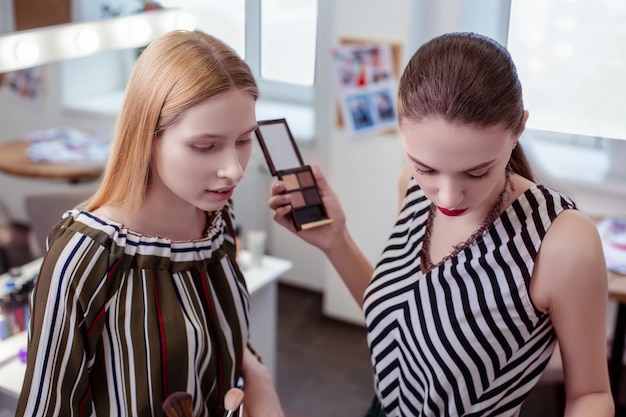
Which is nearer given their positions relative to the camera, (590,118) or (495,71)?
(495,71)

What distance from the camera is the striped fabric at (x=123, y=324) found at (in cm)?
106

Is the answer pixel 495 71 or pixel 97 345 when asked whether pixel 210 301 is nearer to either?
pixel 97 345

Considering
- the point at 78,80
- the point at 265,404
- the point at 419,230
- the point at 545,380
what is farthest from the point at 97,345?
the point at 78,80

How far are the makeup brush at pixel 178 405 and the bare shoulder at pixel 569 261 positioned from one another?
20.0 inches

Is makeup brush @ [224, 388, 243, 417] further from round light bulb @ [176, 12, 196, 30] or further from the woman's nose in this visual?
round light bulb @ [176, 12, 196, 30]

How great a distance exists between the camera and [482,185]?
1.04 m

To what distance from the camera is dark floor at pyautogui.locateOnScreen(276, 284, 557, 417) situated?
2.67 m

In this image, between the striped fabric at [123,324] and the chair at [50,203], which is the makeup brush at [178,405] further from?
the chair at [50,203]

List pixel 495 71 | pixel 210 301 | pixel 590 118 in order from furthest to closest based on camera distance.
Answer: pixel 590 118 < pixel 210 301 < pixel 495 71

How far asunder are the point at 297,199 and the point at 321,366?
1.72 m

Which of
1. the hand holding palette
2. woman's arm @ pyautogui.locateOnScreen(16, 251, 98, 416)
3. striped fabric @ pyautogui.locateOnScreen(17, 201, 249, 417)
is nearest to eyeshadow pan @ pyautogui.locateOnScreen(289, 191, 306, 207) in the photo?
the hand holding palette

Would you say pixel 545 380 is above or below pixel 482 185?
below

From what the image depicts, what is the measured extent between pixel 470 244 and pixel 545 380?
1.23 meters

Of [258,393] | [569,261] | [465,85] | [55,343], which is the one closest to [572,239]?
[569,261]
